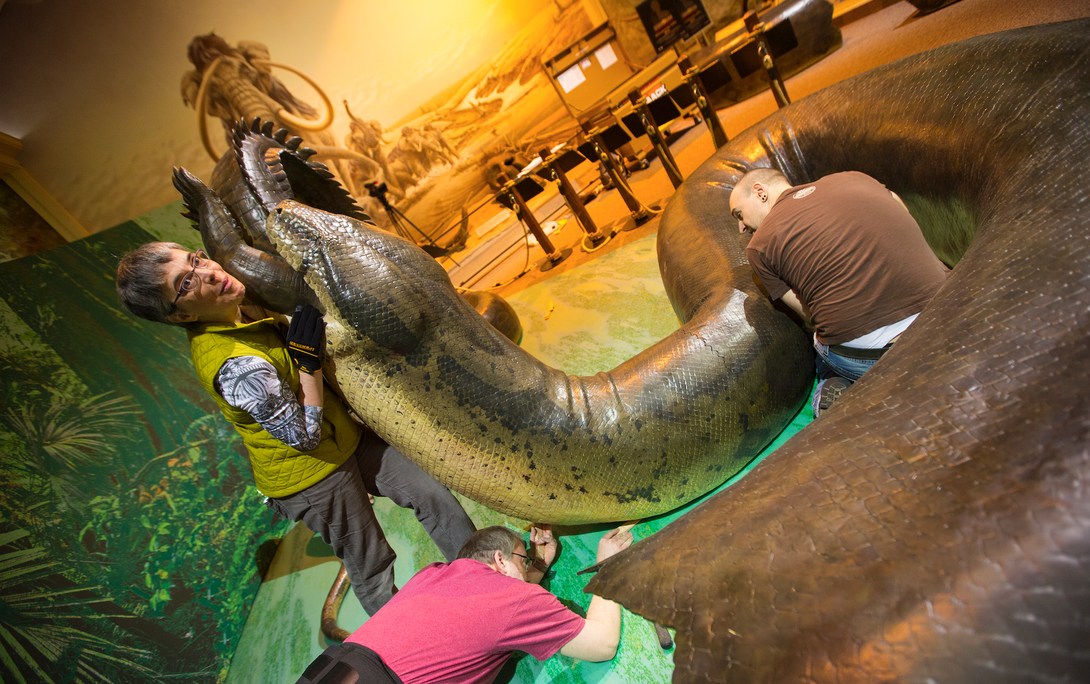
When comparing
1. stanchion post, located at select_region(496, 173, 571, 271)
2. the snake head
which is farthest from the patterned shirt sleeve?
stanchion post, located at select_region(496, 173, 571, 271)

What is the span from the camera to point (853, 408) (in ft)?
2.81

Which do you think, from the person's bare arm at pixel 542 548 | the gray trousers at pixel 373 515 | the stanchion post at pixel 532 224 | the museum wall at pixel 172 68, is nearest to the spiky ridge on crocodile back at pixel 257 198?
the gray trousers at pixel 373 515

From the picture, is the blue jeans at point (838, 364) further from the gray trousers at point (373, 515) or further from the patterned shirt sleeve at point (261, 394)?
the patterned shirt sleeve at point (261, 394)

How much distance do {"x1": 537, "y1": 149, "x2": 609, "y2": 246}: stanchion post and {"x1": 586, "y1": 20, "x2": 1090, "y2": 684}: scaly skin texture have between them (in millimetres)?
4231

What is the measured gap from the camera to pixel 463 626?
5.15ft

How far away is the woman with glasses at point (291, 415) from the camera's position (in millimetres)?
1724

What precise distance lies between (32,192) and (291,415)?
141 inches

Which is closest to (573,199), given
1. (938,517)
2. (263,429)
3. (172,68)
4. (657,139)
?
(657,139)

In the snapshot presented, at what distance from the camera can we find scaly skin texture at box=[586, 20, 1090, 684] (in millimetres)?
460

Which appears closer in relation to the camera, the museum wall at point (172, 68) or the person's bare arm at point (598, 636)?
the person's bare arm at point (598, 636)

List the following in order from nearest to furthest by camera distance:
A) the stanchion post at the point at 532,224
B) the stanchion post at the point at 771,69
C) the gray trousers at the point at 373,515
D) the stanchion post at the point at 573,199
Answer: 1. the gray trousers at the point at 373,515
2. the stanchion post at the point at 771,69
3. the stanchion post at the point at 573,199
4. the stanchion post at the point at 532,224

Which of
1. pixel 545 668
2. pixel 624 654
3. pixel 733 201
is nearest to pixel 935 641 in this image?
pixel 624 654

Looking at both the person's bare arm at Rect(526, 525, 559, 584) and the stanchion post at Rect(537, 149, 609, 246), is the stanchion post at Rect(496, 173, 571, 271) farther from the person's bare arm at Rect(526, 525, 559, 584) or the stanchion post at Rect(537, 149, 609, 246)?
the person's bare arm at Rect(526, 525, 559, 584)

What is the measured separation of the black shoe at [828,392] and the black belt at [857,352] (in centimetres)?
14
